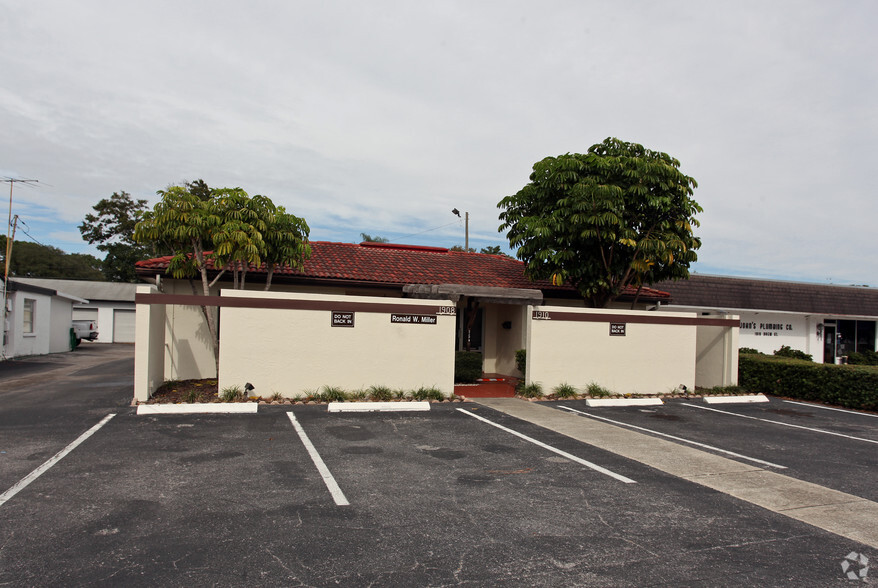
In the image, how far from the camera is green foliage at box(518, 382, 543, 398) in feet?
44.3

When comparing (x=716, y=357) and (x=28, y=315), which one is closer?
(x=716, y=357)

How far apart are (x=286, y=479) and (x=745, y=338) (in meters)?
22.9

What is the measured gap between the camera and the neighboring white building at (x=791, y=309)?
2350 cm

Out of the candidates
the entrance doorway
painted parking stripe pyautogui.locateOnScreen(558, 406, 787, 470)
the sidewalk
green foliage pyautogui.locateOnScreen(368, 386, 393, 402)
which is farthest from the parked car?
the entrance doorway

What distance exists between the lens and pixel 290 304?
1180cm

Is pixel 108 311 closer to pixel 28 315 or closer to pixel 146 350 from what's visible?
pixel 28 315

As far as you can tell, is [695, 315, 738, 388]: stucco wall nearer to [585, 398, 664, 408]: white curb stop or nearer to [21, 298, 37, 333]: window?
[585, 398, 664, 408]: white curb stop

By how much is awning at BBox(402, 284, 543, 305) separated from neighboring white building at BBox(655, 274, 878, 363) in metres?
10.4

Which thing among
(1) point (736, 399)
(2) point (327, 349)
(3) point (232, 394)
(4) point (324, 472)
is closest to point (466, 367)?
(2) point (327, 349)

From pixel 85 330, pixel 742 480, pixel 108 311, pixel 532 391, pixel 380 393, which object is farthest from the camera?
pixel 108 311

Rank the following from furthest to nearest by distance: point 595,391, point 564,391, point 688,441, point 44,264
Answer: point 44,264
point 595,391
point 564,391
point 688,441

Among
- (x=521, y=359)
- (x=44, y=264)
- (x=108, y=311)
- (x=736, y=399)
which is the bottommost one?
(x=736, y=399)

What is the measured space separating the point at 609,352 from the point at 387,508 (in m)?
10.2

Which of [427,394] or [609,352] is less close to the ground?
[609,352]
